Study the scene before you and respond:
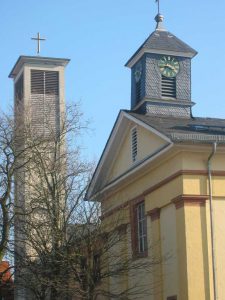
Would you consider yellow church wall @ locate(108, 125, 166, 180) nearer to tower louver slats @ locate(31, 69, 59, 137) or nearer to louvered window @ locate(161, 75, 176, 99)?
louvered window @ locate(161, 75, 176, 99)

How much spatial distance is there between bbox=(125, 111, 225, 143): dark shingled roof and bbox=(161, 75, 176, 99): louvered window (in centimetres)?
132

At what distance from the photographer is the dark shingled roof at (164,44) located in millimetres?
29641

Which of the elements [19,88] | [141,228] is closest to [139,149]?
[141,228]

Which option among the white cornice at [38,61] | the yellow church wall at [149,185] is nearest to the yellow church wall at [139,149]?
the yellow church wall at [149,185]

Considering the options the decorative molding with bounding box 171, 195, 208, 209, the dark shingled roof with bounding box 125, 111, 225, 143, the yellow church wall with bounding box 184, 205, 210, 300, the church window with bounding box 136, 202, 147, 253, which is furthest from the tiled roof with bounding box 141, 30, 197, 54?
the yellow church wall with bounding box 184, 205, 210, 300

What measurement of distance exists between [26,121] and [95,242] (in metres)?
7.67

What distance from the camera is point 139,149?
2789 centimetres

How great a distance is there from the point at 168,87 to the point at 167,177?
18.8 feet

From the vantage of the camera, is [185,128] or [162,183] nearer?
[185,128]

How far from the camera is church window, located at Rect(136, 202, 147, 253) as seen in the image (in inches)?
1080

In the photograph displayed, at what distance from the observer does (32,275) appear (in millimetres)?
25797

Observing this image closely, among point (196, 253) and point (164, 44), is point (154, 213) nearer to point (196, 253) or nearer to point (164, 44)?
point (196, 253)

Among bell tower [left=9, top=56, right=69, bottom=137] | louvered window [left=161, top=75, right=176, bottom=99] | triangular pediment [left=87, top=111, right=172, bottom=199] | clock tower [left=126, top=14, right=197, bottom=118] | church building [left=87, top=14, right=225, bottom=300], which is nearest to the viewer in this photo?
church building [left=87, top=14, right=225, bottom=300]

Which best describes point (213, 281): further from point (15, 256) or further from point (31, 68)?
point (31, 68)
